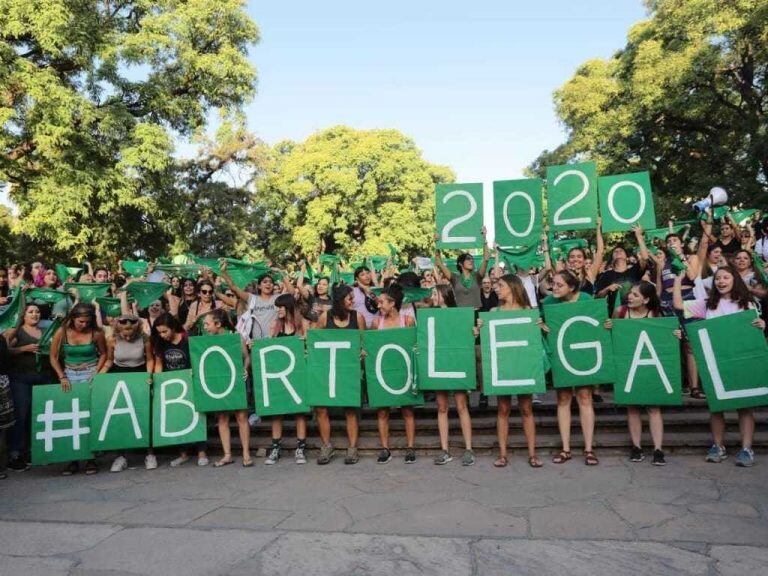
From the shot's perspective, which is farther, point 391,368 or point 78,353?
point 78,353

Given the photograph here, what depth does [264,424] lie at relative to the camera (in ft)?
24.8

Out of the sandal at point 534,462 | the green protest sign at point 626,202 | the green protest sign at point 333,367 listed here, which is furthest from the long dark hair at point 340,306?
the green protest sign at point 626,202

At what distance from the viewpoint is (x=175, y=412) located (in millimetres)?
6703

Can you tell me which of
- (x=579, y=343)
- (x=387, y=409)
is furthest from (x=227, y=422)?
(x=579, y=343)

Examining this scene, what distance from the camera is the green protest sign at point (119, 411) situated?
6598 mm

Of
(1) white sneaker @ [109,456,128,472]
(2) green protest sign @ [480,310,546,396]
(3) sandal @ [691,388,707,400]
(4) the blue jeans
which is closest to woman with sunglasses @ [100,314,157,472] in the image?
(1) white sneaker @ [109,456,128,472]

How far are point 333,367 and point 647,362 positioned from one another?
10.7 ft

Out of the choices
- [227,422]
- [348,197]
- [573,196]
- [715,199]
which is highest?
[348,197]

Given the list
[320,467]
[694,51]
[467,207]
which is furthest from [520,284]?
[694,51]

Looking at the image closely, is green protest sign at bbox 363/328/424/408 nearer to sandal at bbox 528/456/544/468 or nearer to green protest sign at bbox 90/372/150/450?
sandal at bbox 528/456/544/468

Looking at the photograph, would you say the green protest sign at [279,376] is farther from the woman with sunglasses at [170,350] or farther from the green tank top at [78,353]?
the green tank top at [78,353]

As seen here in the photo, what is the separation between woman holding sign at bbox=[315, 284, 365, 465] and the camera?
655 centimetres

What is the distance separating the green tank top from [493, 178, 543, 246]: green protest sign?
4.94 meters

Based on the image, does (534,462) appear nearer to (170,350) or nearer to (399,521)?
(399,521)
